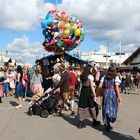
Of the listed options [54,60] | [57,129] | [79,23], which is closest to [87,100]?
[57,129]

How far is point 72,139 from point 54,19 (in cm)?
1288

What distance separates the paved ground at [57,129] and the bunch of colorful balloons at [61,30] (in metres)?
7.94

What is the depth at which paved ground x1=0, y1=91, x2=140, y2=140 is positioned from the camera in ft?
31.6

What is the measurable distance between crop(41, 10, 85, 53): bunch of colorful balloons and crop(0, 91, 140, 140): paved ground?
313 inches

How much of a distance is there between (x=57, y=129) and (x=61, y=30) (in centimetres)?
1103

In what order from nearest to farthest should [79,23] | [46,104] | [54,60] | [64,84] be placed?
[64,84]
[46,104]
[79,23]
[54,60]

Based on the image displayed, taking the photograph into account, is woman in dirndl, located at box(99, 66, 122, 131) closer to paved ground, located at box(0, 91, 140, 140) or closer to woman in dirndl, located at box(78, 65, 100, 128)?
paved ground, located at box(0, 91, 140, 140)

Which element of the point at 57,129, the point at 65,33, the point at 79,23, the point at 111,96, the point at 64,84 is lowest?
the point at 57,129

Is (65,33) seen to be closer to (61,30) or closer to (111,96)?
(61,30)

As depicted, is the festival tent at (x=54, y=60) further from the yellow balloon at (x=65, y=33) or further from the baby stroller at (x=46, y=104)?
the baby stroller at (x=46, y=104)

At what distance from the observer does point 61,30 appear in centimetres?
2127

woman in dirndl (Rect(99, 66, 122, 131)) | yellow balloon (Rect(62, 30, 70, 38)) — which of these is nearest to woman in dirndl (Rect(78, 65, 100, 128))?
woman in dirndl (Rect(99, 66, 122, 131))

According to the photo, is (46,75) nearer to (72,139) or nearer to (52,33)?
(52,33)

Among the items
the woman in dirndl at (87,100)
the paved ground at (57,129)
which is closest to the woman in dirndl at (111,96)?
the paved ground at (57,129)
